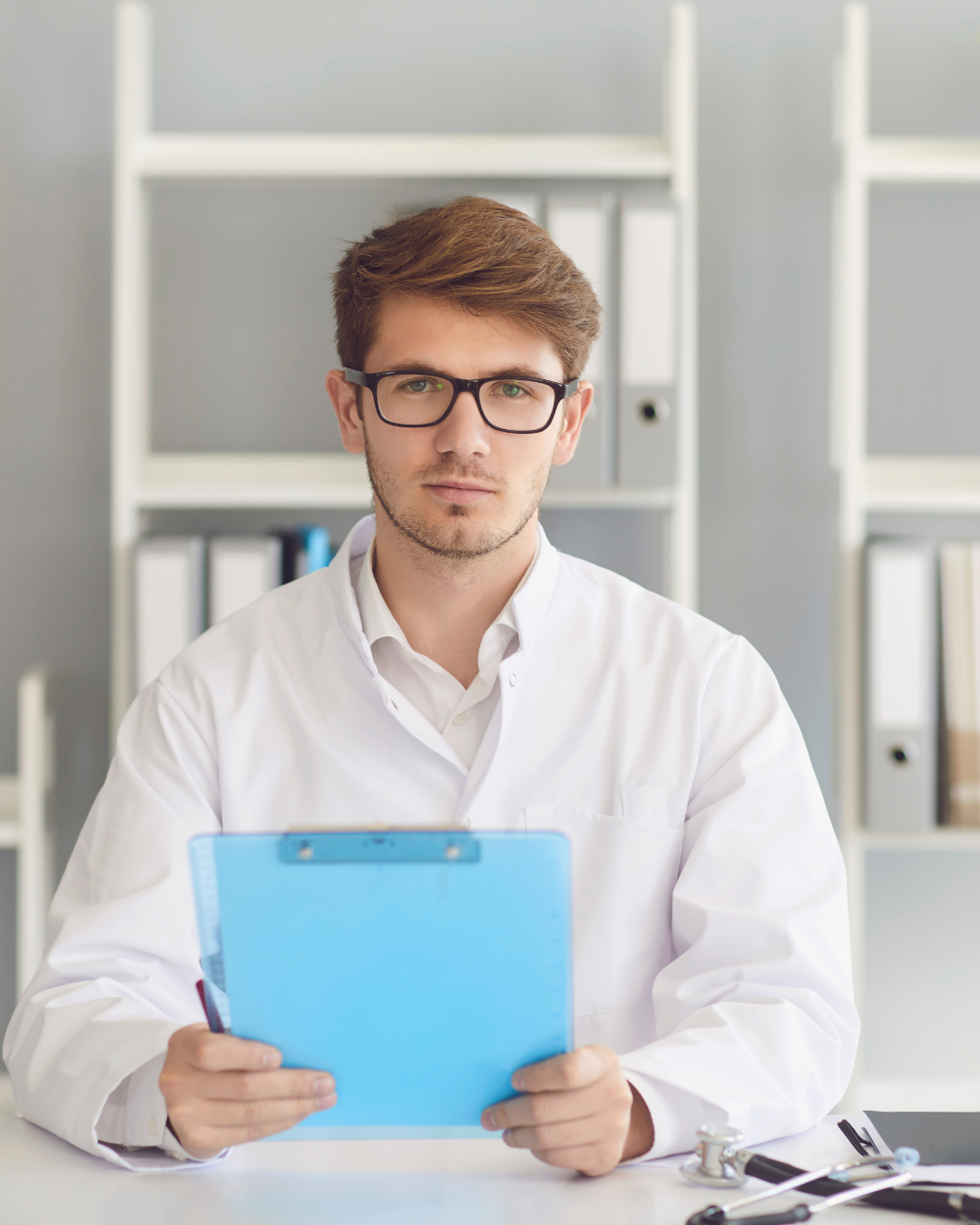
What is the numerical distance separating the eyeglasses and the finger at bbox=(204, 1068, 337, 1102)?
67 cm

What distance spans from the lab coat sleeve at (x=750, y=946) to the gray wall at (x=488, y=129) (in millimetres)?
835

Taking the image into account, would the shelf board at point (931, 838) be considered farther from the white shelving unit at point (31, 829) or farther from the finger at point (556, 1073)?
the white shelving unit at point (31, 829)

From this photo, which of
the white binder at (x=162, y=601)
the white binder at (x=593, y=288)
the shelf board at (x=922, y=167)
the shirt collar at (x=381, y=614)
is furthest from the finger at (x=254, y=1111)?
the shelf board at (x=922, y=167)

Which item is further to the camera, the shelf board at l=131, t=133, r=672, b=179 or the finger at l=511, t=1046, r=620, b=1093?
the shelf board at l=131, t=133, r=672, b=179

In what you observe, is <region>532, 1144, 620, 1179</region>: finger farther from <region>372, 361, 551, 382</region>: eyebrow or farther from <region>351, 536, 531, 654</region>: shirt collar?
<region>372, 361, 551, 382</region>: eyebrow

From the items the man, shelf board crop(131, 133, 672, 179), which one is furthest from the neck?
shelf board crop(131, 133, 672, 179)

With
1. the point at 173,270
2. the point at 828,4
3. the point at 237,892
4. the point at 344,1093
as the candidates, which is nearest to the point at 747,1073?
the point at 344,1093

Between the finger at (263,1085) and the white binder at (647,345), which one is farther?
the white binder at (647,345)

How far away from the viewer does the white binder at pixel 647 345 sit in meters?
1.70

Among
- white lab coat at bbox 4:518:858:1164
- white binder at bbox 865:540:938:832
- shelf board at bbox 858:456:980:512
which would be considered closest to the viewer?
white lab coat at bbox 4:518:858:1164

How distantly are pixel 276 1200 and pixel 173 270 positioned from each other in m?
1.64

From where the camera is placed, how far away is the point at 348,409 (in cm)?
135

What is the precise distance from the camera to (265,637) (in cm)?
128

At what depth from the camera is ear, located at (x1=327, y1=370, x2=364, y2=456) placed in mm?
1334
